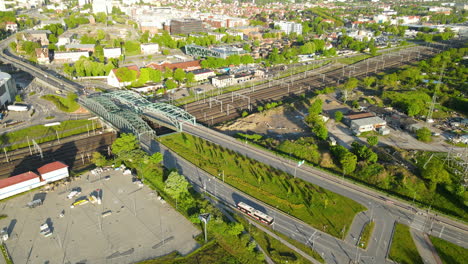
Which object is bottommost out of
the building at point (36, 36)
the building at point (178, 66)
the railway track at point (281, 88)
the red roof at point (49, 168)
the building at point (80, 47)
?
the railway track at point (281, 88)

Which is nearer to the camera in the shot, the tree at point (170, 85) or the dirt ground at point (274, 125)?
the dirt ground at point (274, 125)

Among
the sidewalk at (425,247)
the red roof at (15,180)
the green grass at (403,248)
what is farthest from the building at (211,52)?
the sidewalk at (425,247)

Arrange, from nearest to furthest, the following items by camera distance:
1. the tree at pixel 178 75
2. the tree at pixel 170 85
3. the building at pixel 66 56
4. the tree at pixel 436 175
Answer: the tree at pixel 436 175 < the tree at pixel 170 85 < the tree at pixel 178 75 < the building at pixel 66 56

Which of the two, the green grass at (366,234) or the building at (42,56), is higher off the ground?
the building at (42,56)

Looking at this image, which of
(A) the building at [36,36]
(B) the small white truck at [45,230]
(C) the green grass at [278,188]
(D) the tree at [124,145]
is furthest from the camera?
(A) the building at [36,36]

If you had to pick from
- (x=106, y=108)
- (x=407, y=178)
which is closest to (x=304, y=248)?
(x=407, y=178)

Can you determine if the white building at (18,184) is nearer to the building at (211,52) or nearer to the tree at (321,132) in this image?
the tree at (321,132)

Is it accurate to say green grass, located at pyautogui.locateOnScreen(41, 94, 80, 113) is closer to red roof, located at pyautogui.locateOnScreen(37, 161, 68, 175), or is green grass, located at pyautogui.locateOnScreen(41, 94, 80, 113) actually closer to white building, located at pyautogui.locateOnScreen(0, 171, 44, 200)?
red roof, located at pyautogui.locateOnScreen(37, 161, 68, 175)

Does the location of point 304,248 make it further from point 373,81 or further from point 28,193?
point 373,81
